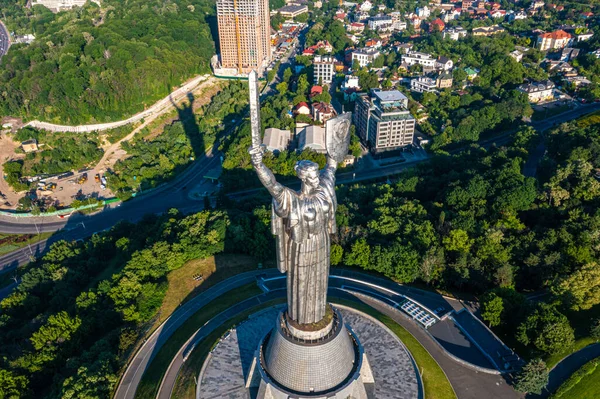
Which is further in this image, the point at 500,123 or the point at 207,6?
the point at 207,6

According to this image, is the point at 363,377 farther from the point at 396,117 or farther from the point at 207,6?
the point at 207,6

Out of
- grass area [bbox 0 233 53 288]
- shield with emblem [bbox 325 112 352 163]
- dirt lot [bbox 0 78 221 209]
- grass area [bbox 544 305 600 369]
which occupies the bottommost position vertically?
grass area [bbox 0 233 53 288]

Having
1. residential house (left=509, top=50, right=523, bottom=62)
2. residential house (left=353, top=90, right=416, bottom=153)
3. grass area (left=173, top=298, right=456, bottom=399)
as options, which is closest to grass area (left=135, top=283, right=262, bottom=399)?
grass area (left=173, top=298, right=456, bottom=399)

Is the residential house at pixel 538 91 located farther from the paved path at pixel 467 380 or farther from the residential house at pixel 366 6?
the residential house at pixel 366 6

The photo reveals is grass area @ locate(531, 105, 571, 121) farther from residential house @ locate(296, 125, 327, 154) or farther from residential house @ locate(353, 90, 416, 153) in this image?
residential house @ locate(296, 125, 327, 154)

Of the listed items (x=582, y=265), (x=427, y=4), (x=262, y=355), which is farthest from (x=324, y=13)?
(x=262, y=355)

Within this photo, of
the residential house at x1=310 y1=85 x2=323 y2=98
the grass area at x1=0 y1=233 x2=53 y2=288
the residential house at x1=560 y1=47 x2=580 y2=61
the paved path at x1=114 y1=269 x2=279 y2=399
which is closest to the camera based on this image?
the paved path at x1=114 y1=269 x2=279 y2=399

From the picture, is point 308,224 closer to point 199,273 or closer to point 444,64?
point 199,273

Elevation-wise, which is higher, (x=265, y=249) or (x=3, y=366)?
(x=265, y=249)
